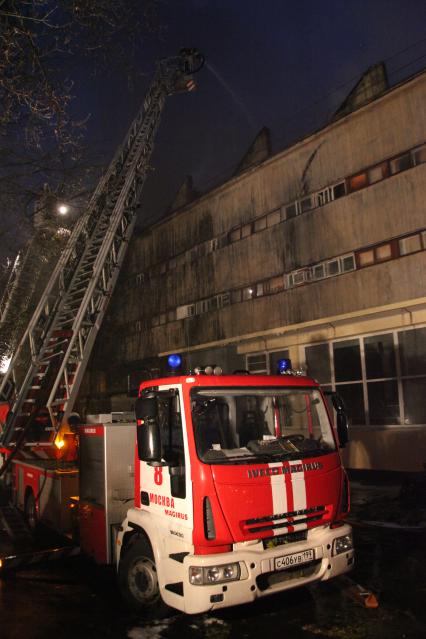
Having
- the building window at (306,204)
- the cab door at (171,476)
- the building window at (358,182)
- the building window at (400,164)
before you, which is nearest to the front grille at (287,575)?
the cab door at (171,476)

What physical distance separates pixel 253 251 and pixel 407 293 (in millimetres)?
6324

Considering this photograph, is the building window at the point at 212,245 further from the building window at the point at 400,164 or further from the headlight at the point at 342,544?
the headlight at the point at 342,544

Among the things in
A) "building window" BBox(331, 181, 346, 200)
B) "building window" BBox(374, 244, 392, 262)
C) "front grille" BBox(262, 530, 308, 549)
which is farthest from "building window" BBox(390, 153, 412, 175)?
"front grille" BBox(262, 530, 308, 549)

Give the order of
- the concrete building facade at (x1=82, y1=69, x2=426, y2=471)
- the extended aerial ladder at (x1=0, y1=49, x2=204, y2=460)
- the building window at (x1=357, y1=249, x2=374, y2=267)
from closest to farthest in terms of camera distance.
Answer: the extended aerial ladder at (x1=0, y1=49, x2=204, y2=460) → the concrete building facade at (x1=82, y1=69, x2=426, y2=471) → the building window at (x1=357, y1=249, x2=374, y2=267)

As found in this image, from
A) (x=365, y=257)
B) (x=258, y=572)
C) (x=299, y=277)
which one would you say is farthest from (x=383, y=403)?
(x=258, y=572)

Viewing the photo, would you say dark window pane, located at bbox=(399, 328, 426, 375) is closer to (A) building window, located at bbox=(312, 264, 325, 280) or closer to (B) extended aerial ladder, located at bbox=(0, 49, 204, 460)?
(A) building window, located at bbox=(312, 264, 325, 280)

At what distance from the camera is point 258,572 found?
12.8 ft

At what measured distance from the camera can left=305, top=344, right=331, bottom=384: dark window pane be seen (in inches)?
594

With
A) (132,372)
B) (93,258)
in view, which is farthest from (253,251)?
(132,372)

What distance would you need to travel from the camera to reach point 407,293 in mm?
12688

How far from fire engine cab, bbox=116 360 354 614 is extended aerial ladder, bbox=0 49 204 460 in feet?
13.5

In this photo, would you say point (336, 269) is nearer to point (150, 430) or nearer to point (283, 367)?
point (283, 367)

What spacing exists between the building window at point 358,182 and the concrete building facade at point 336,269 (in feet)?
0.11

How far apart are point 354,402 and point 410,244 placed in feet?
15.4
